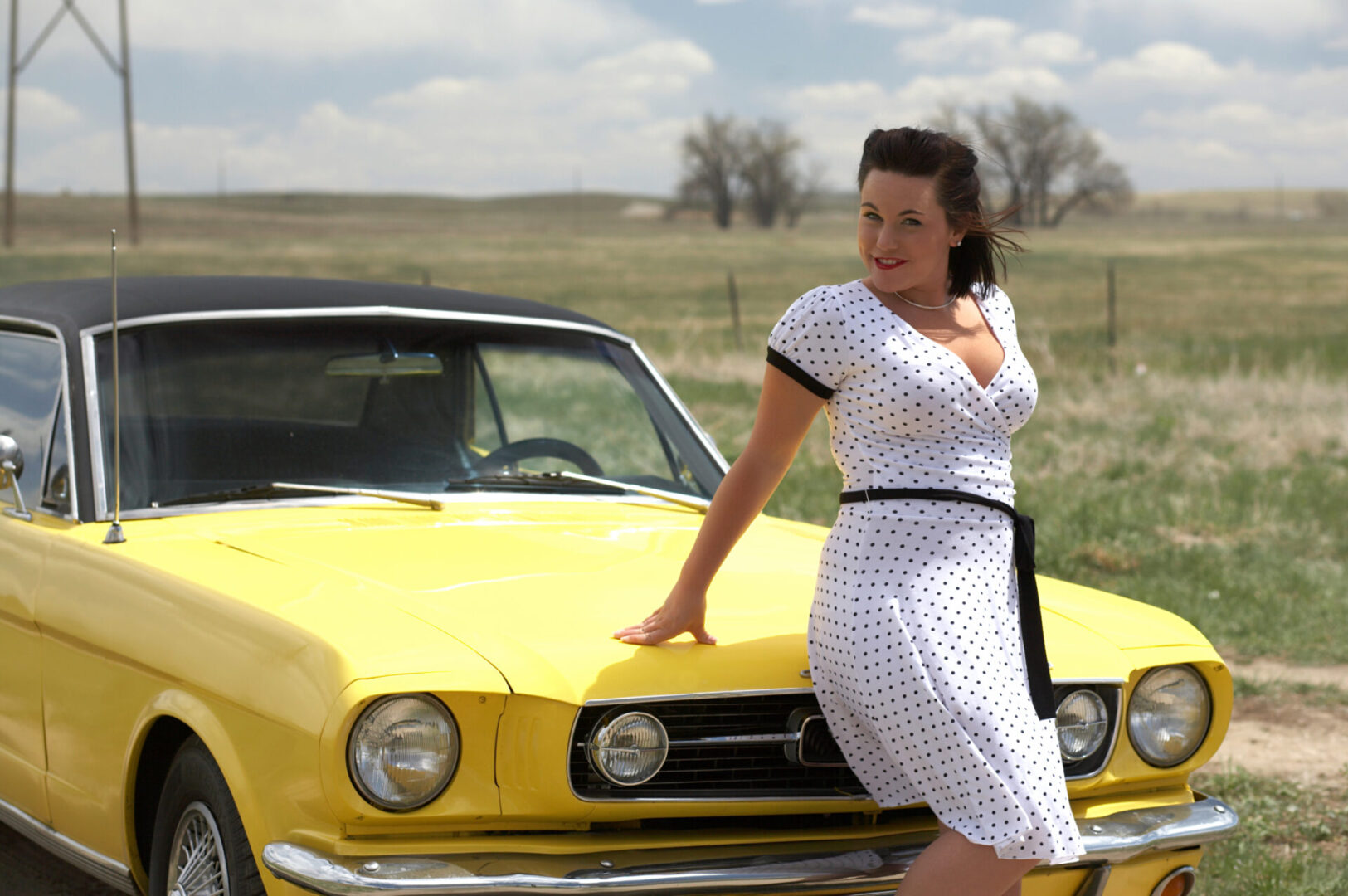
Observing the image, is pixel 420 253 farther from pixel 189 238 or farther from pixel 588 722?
pixel 588 722

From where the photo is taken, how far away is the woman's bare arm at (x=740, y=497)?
2500 millimetres

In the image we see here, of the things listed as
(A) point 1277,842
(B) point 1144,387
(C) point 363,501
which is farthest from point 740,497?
(B) point 1144,387

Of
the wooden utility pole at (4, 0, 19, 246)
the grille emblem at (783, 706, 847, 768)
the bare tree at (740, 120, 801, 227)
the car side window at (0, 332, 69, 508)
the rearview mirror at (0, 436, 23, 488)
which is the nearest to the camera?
the grille emblem at (783, 706, 847, 768)

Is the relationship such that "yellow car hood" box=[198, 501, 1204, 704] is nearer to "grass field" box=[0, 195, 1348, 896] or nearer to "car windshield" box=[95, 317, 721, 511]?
"car windshield" box=[95, 317, 721, 511]

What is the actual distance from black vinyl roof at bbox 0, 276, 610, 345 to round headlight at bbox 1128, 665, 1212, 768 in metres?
1.93

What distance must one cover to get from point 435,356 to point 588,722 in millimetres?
1816

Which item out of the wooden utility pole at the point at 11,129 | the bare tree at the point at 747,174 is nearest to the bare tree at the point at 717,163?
the bare tree at the point at 747,174

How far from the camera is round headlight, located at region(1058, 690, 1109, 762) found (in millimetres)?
2867

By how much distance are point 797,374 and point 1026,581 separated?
0.52 meters

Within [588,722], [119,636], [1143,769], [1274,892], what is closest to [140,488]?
[119,636]

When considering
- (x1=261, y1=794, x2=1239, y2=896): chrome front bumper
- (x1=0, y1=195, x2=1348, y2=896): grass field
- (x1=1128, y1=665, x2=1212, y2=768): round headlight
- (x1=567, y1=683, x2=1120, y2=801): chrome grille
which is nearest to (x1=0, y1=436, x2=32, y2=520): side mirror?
(x1=261, y1=794, x2=1239, y2=896): chrome front bumper

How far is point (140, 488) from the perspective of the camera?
3.55 metres

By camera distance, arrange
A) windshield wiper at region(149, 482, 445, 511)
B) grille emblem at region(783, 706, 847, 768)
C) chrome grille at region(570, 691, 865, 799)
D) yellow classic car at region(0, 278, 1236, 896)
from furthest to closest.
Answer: windshield wiper at region(149, 482, 445, 511) → grille emblem at region(783, 706, 847, 768) → chrome grille at region(570, 691, 865, 799) → yellow classic car at region(0, 278, 1236, 896)

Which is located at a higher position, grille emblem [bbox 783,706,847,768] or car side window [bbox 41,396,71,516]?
car side window [bbox 41,396,71,516]
